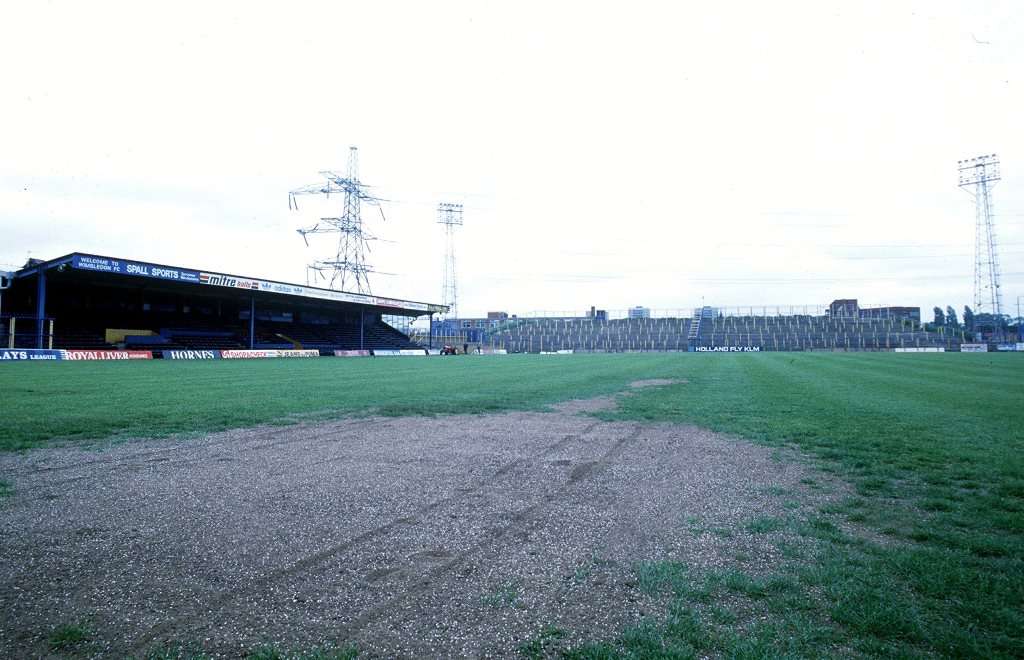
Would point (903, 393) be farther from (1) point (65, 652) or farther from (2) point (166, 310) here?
(2) point (166, 310)

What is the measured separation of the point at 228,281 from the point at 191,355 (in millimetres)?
5987

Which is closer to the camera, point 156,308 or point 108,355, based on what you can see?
point 108,355

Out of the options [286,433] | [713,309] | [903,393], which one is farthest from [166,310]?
[713,309]

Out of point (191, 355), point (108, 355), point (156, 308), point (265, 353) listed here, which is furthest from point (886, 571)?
point (156, 308)

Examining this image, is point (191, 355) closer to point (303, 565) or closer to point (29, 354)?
point (29, 354)

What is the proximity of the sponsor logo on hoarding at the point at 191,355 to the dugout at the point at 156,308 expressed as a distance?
11.7ft

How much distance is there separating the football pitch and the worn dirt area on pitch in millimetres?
21

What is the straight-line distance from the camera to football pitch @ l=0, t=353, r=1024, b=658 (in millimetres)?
2666

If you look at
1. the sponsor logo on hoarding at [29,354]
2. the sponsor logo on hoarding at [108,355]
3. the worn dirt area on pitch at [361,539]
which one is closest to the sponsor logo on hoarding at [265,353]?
the sponsor logo on hoarding at [108,355]

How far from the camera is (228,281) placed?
4000cm

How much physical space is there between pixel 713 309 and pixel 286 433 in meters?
93.7

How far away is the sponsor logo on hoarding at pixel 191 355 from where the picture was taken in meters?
36.7

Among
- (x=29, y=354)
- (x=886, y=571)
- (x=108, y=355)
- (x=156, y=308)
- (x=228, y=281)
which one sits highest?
(x=228, y=281)

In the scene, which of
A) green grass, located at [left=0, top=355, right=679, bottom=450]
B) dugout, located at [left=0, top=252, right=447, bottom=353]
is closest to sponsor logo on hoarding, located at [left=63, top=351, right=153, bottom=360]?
dugout, located at [left=0, top=252, right=447, bottom=353]
